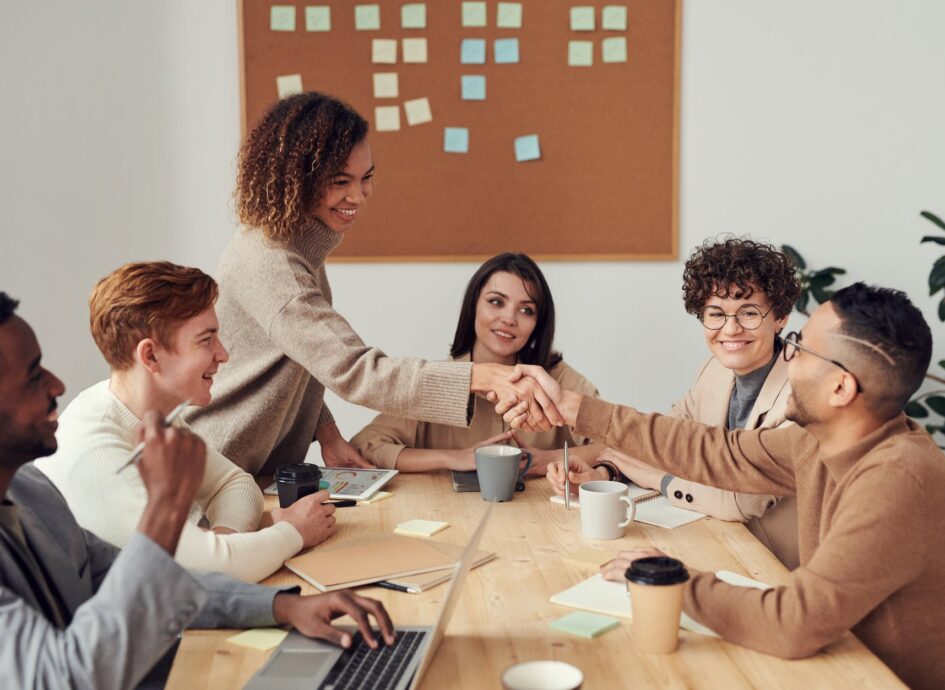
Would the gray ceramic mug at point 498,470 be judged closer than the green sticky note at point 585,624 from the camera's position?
No

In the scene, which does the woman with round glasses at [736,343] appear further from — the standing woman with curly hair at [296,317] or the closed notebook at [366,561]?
the closed notebook at [366,561]

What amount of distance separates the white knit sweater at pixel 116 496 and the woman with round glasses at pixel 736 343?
69 cm

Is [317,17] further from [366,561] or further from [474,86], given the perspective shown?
[366,561]

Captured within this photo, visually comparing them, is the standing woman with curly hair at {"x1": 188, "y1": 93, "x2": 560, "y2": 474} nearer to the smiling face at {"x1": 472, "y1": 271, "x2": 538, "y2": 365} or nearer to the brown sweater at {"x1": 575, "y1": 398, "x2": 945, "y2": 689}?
the smiling face at {"x1": 472, "y1": 271, "x2": 538, "y2": 365}

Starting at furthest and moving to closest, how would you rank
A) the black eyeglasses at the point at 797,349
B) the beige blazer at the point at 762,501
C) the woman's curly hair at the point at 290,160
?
the woman's curly hair at the point at 290,160, the beige blazer at the point at 762,501, the black eyeglasses at the point at 797,349

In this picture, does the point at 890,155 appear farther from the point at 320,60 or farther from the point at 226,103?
the point at 226,103

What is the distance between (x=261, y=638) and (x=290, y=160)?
3.75ft

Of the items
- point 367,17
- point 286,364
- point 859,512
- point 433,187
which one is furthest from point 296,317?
point 367,17

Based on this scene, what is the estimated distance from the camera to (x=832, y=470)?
138 cm

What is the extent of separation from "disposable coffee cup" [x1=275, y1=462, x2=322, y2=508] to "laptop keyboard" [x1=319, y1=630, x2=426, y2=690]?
0.64 m

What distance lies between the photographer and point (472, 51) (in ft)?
11.1

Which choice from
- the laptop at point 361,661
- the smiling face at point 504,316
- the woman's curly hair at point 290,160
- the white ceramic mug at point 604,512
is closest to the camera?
the laptop at point 361,661

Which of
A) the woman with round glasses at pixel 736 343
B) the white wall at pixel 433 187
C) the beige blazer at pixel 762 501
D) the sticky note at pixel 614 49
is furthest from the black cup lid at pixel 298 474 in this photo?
the sticky note at pixel 614 49

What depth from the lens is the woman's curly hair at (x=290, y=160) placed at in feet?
6.67
